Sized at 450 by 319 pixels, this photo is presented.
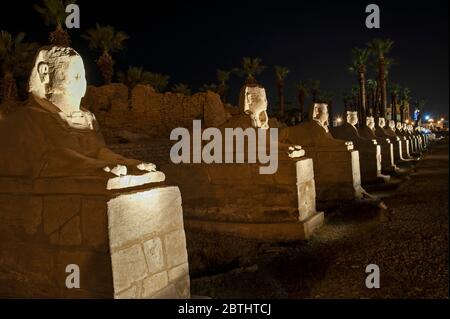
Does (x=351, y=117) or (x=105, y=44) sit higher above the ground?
(x=105, y=44)

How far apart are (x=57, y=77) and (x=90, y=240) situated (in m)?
1.48

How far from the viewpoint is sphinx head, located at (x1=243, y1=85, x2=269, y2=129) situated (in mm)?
7355

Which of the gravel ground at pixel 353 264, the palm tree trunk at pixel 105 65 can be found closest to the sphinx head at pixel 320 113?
the gravel ground at pixel 353 264

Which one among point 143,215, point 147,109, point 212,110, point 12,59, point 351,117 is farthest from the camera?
point 212,110

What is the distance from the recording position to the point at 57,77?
3830mm

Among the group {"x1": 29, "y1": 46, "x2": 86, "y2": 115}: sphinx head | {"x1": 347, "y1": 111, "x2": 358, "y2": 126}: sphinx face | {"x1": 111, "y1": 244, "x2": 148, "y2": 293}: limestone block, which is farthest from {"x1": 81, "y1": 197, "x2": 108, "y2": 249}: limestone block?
{"x1": 347, "y1": 111, "x2": 358, "y2": 126}: sphinx face

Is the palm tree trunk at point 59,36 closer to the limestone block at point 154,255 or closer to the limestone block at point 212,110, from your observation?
the limestone block at point 212,110

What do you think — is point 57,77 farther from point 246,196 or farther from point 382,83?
point 382,83

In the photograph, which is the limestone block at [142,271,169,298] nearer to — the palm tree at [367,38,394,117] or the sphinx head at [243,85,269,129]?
the sphinx head at [243,85,269,129]

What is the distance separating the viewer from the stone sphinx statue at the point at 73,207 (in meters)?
3.19

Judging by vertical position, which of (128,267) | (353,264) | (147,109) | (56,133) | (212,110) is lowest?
(353,264)

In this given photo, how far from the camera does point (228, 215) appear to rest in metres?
6.84

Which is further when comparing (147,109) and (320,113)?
(147,109)


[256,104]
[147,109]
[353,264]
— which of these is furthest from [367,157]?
[147,109]
